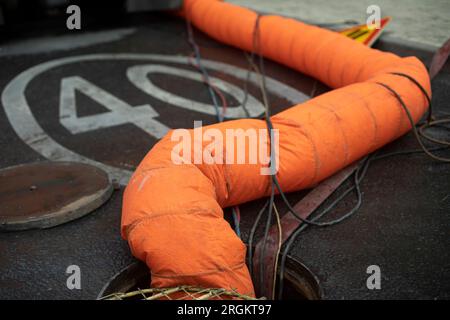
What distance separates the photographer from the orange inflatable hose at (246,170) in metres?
2.62

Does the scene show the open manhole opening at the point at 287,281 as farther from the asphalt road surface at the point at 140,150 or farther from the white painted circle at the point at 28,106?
the white painted circle at the point at 28,106

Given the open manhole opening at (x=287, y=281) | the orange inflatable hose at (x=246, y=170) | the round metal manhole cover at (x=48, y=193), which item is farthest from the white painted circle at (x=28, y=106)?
the open manhole opening at (x=287, y=281)

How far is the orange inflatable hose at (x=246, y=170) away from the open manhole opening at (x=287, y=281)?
30 centimetres

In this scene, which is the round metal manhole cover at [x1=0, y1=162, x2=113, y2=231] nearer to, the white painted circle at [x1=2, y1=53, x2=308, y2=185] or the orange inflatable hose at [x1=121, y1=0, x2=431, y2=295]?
the white painted circle at [x1=2, y1=53, x2=308, y2=185]

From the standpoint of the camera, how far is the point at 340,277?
291 cm

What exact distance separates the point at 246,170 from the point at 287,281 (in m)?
0.82

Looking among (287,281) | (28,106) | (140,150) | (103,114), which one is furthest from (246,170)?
(28,106)

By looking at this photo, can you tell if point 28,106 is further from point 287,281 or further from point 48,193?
point 287,281

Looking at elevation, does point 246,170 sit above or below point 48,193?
above

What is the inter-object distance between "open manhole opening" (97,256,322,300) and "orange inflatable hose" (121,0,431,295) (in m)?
0.30

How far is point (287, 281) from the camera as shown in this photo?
3.12 meters

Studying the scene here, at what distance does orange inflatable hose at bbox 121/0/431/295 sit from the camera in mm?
2625

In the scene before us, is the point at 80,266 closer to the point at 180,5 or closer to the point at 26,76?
the point at 26,76
